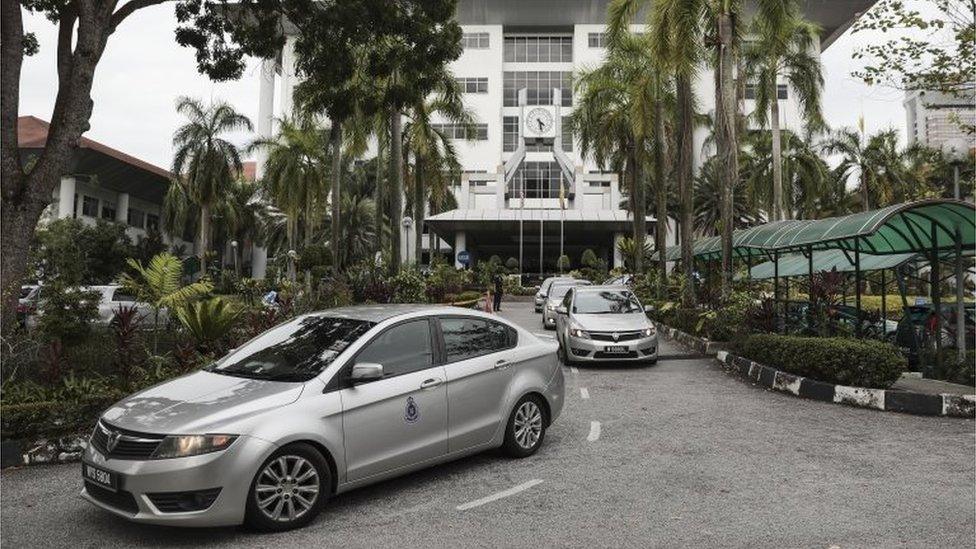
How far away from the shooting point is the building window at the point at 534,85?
214 feet

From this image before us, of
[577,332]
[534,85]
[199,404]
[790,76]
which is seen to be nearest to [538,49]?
[534,85]

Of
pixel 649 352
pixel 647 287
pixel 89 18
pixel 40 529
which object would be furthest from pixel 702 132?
pixel 40 529

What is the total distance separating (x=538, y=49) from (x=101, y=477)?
67.9 m

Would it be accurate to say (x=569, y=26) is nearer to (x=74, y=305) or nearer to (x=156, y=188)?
(x=156, y=188)

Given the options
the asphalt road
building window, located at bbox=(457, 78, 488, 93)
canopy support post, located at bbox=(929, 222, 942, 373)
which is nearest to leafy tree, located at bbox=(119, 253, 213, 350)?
the asphalt road

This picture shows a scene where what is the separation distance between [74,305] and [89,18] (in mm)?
3894

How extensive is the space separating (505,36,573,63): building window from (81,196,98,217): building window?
127 ft

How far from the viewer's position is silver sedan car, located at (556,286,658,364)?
41.0 ft

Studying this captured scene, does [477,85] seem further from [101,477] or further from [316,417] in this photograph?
[101,477]

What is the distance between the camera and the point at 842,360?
9492 millimetres

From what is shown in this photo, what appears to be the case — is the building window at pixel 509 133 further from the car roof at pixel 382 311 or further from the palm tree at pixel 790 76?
the car roof at pixel 382 311

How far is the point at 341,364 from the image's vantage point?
5074 millimetres

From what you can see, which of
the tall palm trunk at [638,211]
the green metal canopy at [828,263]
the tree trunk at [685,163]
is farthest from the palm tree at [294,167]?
the green metal canopy at [828,263]

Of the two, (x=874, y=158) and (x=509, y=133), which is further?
(x=509, y=133)
